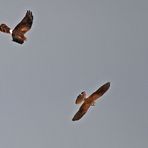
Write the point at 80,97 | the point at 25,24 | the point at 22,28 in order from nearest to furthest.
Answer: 1. the point at 25,24
2. the point at 22,28
3. the point at 80,97

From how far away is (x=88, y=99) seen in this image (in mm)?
45688

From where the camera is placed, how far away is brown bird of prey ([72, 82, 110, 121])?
45.3m

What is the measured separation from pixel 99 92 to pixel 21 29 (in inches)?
338

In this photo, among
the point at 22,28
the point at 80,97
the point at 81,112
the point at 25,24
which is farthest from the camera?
the point at 81,112

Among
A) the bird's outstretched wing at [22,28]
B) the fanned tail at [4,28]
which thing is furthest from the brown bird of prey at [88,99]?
the fanned tail at [4,28]

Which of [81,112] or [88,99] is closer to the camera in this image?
[88,99]

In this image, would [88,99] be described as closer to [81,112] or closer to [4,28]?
[81,112]

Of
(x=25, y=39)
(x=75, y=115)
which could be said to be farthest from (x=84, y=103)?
(x=25, y=39)

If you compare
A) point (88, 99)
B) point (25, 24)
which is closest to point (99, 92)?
point (88, 99)

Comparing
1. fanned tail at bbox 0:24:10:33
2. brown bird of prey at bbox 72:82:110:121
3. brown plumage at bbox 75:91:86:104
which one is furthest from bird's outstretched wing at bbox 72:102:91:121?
fanned tail at bbox 0:24:10:33

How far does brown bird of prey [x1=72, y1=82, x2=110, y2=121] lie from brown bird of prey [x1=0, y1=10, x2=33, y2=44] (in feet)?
22.8

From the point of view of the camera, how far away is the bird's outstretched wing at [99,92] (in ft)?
149

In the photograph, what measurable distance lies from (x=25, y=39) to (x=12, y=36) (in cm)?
98

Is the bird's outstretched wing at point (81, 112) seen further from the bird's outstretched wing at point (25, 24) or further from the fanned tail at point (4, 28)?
the fanned tail at point (4, 28)
